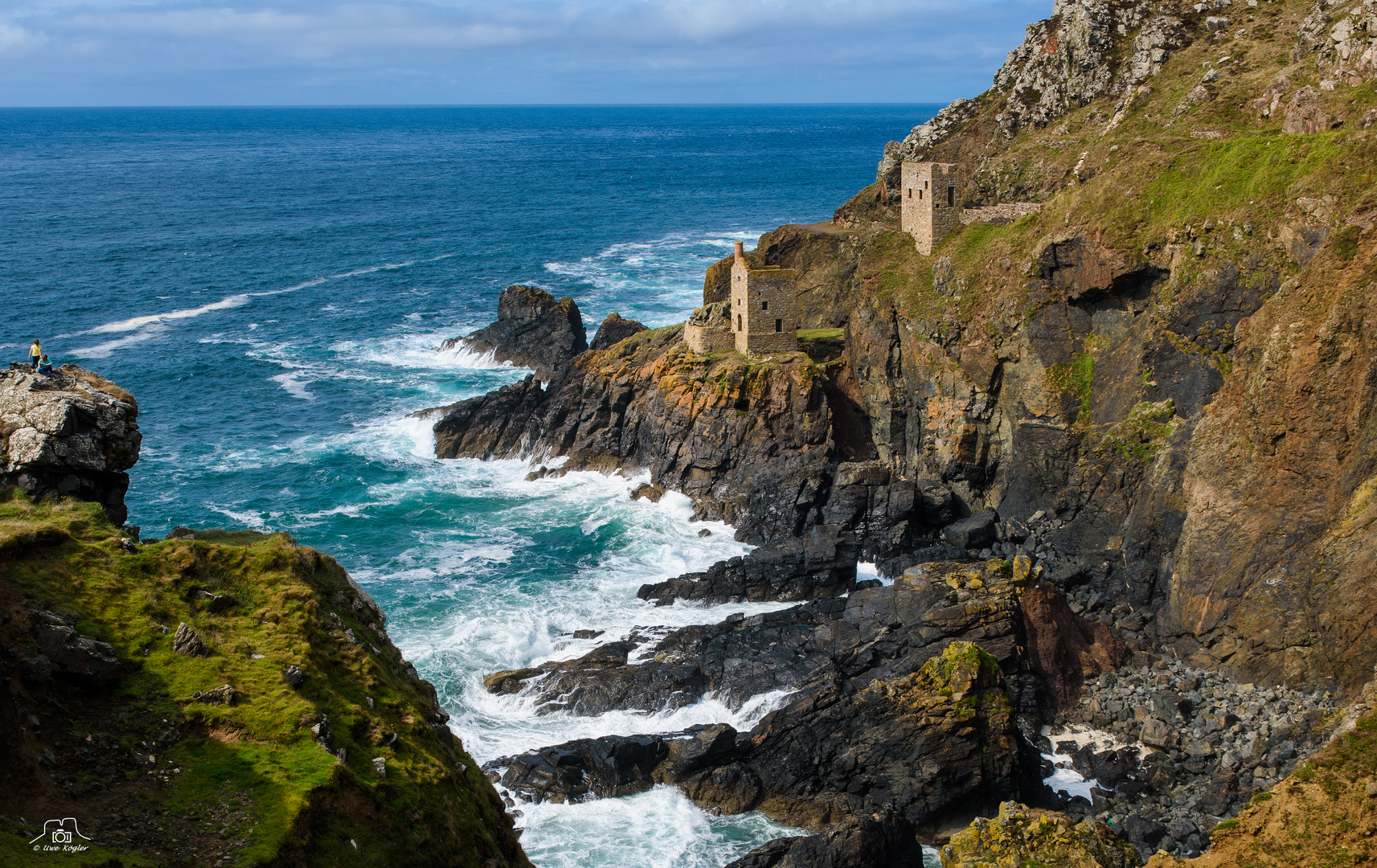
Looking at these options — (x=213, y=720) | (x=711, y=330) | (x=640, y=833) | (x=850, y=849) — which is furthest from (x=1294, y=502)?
(x=213, y=720)

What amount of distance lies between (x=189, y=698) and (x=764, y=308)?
1652 inches

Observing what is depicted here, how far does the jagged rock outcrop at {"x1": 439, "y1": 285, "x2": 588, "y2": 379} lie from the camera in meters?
75.6

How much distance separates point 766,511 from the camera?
160ft

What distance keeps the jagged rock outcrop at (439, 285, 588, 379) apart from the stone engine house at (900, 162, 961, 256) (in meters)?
28.1

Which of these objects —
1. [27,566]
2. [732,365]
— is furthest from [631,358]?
[27,566]

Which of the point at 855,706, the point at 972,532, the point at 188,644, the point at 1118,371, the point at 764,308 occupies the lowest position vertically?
the point at 855,706

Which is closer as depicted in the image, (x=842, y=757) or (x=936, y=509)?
(x=842, y=757)

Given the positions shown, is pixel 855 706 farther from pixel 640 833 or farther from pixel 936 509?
pixel 936 509

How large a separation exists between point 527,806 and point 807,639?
37.7 feet

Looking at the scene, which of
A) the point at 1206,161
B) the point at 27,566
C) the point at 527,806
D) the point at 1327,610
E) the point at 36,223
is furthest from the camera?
the point at 36,223

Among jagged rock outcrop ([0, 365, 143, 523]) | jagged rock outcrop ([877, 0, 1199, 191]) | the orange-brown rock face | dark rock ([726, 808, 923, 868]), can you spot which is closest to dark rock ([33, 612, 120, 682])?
jagged rock outcrop ([0, 365, 143, 523])

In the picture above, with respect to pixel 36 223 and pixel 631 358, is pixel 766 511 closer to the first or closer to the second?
pixel 631 358

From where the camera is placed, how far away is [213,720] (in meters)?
16.4

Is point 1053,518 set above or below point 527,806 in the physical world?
above
